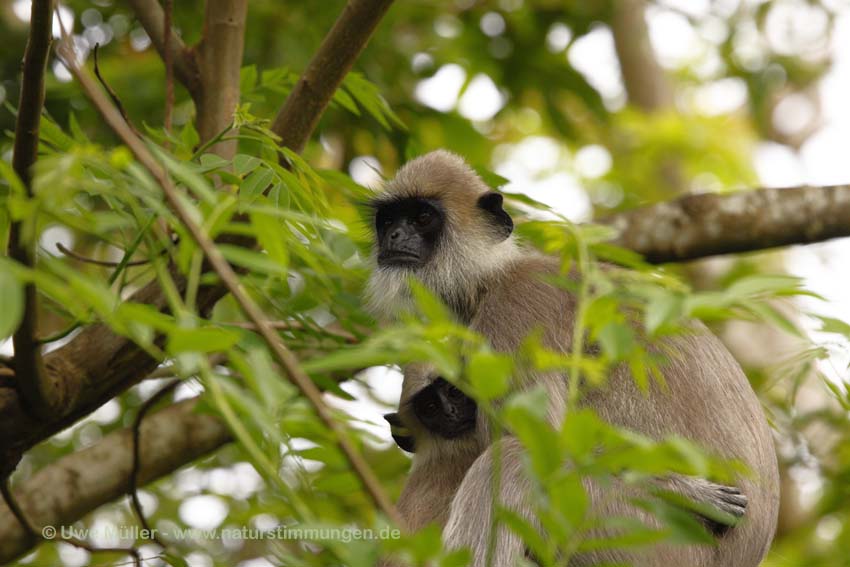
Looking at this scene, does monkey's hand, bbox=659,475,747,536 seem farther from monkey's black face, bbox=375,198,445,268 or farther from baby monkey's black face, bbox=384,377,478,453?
monkey's black face, bbox=375,198,445,268

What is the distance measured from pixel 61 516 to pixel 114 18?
3.97 meters

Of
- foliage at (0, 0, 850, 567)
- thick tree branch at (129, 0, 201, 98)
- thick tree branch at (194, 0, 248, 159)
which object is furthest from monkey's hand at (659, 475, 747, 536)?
thick tree branch at (129, 0, 201, 98)

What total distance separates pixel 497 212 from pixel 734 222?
1836mm

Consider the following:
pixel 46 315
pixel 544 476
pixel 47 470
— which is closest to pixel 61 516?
pixel 47 470

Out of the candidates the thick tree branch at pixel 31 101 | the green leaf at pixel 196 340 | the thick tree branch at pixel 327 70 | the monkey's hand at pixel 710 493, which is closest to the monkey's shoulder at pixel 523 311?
the monkey's hand at pixel 710 493

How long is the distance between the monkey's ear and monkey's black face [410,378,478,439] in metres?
1.03

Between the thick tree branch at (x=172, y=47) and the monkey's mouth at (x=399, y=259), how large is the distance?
47.0 inches

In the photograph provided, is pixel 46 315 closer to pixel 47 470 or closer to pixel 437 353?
pixel 47 470

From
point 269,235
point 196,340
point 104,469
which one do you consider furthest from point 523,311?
point 196,340

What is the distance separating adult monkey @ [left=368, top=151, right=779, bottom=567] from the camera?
4.23 meters

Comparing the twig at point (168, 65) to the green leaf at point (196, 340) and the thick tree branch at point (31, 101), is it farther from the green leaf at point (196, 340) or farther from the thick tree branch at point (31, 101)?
the green leaf at point (196, 340)

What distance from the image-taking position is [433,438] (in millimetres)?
5051

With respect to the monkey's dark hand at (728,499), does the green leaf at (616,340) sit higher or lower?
higher

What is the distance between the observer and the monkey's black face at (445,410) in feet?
16.0
